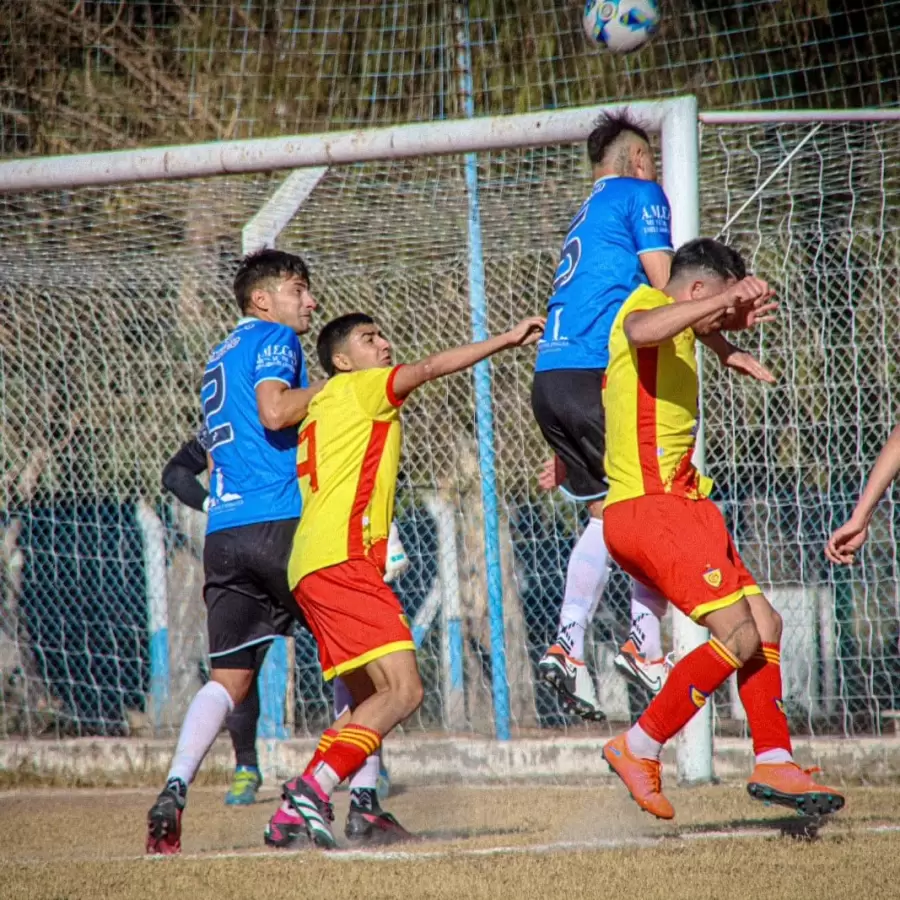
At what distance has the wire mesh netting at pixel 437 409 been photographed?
8.22 metres

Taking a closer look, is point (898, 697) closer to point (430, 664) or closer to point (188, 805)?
point (430, 664)

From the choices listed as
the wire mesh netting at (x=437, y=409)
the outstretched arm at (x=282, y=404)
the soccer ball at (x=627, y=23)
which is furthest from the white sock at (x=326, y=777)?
the soccer ball at (x=627, y=23)

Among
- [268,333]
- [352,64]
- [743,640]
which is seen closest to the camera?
[743,640]

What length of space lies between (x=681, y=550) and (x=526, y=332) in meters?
0.89

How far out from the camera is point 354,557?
Answer: 15.6ft

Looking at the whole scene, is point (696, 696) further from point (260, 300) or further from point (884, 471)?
point (260, 300)

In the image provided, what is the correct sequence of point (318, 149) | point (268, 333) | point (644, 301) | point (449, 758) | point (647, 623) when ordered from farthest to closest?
point (449, 758) < point (318, 149) < point (268, 333) < point (647, 623) < point (644, 301)

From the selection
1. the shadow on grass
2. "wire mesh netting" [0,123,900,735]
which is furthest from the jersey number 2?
Result: "wire mesh netting" [0,123,900,735]

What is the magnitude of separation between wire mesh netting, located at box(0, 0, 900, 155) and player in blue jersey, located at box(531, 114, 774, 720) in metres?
5.13

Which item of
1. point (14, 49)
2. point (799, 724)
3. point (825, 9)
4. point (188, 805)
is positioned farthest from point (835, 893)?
point (14, 49)

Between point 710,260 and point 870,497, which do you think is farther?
point 710,260

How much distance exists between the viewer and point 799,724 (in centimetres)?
828

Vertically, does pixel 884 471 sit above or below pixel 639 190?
below

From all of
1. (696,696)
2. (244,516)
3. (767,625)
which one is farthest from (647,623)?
(244,516)
